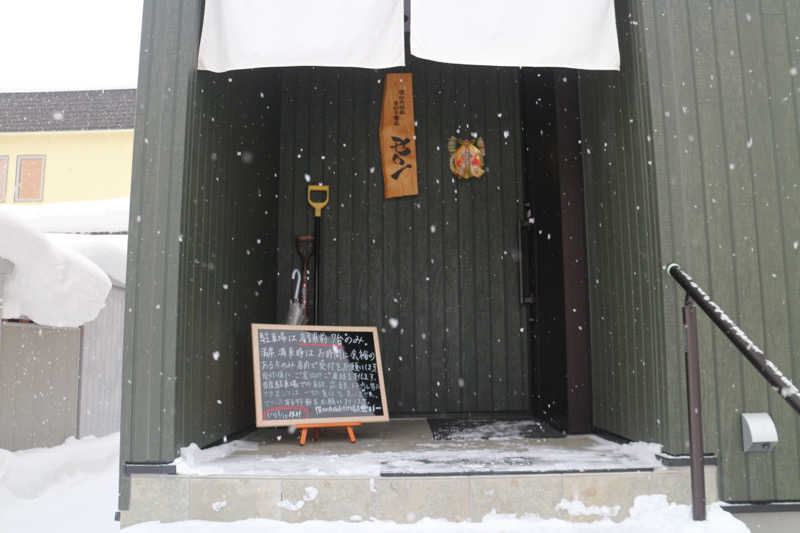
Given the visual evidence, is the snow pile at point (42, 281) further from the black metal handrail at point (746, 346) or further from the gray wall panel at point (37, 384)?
the black metal handrail at point (746, 346)

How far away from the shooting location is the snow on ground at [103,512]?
272cm

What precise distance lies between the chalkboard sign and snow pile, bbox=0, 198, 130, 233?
6.63 metres

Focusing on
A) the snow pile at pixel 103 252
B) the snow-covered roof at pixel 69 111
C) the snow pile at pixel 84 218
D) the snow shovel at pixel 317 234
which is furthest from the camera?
the snow-covered roof at pixel 69 111

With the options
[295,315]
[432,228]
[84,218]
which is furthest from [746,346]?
[84,218]

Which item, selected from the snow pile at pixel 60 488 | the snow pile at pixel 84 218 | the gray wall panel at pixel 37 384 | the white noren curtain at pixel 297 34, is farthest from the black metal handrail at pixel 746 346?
the snow pile at pixel 84 218

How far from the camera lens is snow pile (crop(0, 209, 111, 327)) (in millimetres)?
4691

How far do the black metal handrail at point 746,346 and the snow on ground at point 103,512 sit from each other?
75 cm

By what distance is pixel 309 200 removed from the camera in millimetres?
5281

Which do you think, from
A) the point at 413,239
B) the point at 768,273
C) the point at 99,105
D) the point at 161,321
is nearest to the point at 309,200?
the point at 413,239

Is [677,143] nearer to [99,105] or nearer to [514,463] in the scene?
[514,463]

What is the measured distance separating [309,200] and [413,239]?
0.94m

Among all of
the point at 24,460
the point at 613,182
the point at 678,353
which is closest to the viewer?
the point at 678,353

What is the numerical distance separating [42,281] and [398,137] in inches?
120

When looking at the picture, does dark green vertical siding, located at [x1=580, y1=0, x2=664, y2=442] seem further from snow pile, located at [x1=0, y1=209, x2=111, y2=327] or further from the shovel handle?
snow pile, located at [x1=0, y1=209, x2=111, y2=327]
